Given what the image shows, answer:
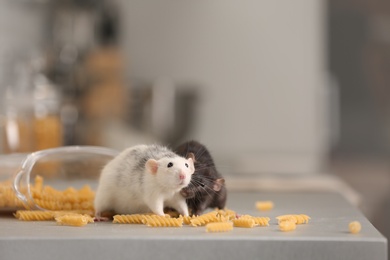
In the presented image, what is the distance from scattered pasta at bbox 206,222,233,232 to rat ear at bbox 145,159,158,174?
0.17 m

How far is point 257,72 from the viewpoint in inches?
245

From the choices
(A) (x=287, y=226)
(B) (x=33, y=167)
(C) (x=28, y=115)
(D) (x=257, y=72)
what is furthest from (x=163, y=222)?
(D) (x=257, y=72)

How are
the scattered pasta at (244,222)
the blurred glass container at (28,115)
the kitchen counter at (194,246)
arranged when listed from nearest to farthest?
the kitchen counter at (194,246) < the scattered pasta at (244,222) < the blurred glass container at (28,115)

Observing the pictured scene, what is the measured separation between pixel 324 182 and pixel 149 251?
1452 millimetres

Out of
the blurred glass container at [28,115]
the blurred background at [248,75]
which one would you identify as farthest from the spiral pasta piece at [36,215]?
the blurred background at [248,75]

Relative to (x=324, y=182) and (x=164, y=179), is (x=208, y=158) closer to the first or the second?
(x=164, y=179)

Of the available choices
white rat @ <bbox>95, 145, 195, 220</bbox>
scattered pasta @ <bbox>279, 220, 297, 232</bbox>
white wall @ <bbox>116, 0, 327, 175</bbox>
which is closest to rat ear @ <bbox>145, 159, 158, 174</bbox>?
white rat @ <bbox>95, 145, 195, 220</bbox>

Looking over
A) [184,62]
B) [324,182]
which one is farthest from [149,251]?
[184,62]

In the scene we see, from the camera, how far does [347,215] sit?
1379mm

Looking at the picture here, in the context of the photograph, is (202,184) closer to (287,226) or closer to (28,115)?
(287,226)

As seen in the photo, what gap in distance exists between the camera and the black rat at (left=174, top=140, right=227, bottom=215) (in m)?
1.31

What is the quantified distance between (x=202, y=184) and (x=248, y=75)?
4.96m

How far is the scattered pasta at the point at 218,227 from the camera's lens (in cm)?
112

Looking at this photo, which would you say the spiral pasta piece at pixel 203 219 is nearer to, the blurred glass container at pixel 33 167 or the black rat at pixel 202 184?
the black rat at pixel 202 184
